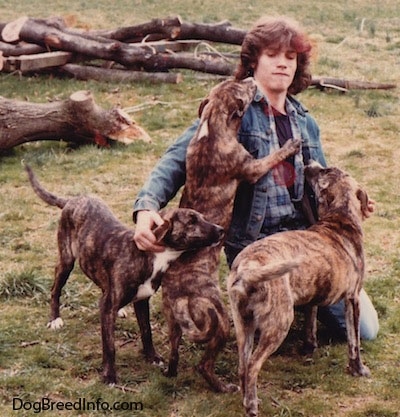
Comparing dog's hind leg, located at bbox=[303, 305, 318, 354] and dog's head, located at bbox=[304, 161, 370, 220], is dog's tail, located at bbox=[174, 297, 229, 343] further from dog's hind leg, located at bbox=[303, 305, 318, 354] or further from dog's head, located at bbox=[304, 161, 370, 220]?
dog's head, located at bbox=[304, 161, 370, 220]

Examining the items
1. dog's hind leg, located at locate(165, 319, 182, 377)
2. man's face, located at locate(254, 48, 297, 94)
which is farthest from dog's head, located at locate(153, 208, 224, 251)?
man's face, located at locate(254, 48, 297, 94)

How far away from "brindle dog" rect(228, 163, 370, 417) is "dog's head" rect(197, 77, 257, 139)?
63cm

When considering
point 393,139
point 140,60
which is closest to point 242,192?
point 393,139

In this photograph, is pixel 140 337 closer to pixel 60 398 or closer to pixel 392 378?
pixel 60 398

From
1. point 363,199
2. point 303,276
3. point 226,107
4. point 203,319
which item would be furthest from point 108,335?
point 363,199

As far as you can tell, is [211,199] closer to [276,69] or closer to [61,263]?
[276,69]

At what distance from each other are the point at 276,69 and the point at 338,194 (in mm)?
939

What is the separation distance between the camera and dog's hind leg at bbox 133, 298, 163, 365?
5.41 m

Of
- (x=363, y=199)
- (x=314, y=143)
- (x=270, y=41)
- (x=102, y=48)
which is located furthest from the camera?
(x=102, y=48)

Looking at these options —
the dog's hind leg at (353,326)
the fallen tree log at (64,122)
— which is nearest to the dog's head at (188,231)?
the dog's hind leg at (353,326)

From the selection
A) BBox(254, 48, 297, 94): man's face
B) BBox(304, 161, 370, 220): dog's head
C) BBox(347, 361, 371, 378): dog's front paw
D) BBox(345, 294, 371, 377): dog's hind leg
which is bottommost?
BBox(347, 361, 371, 378): dog's front paw

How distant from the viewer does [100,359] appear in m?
5.50

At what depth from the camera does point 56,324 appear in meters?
5.95

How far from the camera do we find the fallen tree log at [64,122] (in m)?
9.93
